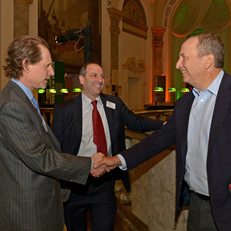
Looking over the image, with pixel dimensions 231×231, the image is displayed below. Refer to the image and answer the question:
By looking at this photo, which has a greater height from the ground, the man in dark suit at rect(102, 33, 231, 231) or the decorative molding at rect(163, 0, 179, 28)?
the decorative molding at rect(163, 0, 179, 28)

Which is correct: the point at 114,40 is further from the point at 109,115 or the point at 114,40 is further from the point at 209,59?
the point at 209,59

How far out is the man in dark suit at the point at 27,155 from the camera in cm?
196

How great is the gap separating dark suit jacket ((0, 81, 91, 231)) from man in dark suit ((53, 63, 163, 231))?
36.8 inches

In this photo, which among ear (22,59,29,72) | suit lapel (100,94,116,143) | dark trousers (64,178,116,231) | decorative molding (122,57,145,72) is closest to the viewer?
ear (22,59,29,72)

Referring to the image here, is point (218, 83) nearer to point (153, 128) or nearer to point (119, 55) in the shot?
point (153, 128)

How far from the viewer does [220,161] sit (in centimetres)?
201

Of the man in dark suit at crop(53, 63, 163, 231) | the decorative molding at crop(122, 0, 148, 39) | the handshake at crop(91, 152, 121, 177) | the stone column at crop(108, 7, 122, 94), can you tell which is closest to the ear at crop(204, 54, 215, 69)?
the handshake at crop(91, 152, 121, 177)

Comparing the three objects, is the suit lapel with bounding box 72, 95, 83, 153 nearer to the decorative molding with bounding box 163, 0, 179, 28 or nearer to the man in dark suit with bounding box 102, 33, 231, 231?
the man in dark suit with bounding box 102, 33, 231, 231

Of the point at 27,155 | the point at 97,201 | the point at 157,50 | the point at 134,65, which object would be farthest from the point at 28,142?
the point at 157,50

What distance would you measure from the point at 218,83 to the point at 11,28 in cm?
929

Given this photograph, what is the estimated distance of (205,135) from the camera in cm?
213

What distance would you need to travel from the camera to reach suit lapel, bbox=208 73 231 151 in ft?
6.59

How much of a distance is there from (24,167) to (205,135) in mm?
1075

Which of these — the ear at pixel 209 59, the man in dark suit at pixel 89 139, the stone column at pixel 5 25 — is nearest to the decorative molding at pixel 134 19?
the stone column at pixel 5 25
